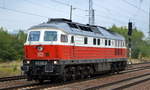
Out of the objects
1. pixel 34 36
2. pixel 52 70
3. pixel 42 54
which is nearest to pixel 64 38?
pixel 42 54

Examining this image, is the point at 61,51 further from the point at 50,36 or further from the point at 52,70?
the point at 52,70

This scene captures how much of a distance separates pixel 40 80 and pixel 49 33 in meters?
3.04

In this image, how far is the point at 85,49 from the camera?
20.8 meters

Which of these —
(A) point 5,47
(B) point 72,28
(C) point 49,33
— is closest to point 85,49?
(B) point 72,28

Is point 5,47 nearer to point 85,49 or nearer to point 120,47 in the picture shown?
point 120,47

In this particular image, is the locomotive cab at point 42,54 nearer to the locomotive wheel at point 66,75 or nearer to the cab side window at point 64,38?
the cab side window at point 64,38

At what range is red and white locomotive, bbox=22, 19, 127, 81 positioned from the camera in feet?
57.9

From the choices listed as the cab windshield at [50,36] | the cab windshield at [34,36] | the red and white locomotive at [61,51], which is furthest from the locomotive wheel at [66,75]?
the cab windshield at [34,36]

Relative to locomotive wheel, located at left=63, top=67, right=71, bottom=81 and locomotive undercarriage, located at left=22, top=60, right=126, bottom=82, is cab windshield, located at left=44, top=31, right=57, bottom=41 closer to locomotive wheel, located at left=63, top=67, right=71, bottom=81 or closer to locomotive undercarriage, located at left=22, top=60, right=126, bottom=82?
locomotive undercarriage, located at left=22, top=60, right=126, bottom=82

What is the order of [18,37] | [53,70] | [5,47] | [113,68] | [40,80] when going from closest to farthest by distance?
[53,70], [40,80], [113,68], [5,47], [18,37]

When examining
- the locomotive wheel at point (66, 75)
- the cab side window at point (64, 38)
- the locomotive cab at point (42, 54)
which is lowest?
the locomotive wheel at point (66, 75)

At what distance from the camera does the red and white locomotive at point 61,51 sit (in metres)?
17.7

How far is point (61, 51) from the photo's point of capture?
707 inches

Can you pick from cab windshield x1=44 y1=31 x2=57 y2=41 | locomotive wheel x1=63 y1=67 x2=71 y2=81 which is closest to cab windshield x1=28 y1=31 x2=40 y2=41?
cab windshield x1=44 y1=31 x2=57 y2=41
